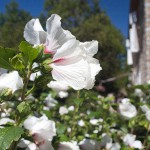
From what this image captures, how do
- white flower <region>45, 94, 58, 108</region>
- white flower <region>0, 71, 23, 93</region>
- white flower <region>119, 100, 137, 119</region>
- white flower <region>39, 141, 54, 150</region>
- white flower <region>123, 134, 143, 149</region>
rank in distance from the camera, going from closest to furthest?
white flower <region>0, 71, 23, 93</region>, white flower <region>39, 141, 54, 150</region>, white flower <region>123, 134, 143, 149</region>, white flower <region>119, 100, 137, 119</region>, white flower <region>45, 94, 58, 108</region>

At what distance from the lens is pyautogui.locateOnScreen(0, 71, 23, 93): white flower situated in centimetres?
102

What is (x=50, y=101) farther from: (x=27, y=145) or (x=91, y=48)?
(x=91, y=48)

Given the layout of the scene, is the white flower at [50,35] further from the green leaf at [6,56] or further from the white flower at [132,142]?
the white flower at [132,142]

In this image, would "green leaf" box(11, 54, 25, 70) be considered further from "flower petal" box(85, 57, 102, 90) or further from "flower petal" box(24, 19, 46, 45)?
"flower petal" box(85, 57, 102, 90)

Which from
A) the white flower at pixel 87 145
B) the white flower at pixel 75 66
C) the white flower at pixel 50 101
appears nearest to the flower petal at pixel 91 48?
the white flower at pixel 75 66

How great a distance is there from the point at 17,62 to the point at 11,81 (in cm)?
8

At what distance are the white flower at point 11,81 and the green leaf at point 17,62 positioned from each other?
5 centimetres

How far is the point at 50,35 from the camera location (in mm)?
973

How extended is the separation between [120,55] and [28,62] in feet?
101

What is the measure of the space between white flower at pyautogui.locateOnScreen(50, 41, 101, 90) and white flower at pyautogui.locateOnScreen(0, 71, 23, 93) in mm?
117

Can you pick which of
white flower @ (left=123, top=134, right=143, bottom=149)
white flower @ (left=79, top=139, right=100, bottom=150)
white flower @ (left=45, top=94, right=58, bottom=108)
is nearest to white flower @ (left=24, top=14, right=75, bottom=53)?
white flower @ (left=79, top=139, right=100, bottom=150)

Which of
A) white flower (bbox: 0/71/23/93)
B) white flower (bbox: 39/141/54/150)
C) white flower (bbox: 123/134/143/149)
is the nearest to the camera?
white flower (bbox: 0/71/23/93)

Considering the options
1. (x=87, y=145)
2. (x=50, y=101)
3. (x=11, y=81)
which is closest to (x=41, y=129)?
(x=11, y=81)

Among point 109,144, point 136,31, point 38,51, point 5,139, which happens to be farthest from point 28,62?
point 136,31
